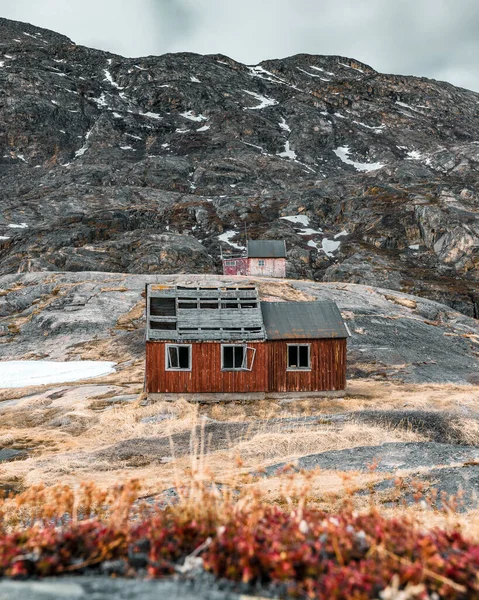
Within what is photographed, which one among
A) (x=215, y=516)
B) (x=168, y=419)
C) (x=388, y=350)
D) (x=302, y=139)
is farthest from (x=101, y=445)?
(x=302, y=139)

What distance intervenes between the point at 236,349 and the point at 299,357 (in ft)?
12.4

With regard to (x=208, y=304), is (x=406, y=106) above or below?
above

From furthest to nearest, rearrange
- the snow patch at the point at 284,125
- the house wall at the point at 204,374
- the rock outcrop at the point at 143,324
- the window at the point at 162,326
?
the snow patch at the point at 284,125, the rock outcrop at the point at 143,324, the window at the point at 162,326, the house wall at the point at 204,374

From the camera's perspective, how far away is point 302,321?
86.3ft

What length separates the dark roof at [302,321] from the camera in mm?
25453

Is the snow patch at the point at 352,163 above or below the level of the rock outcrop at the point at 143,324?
above

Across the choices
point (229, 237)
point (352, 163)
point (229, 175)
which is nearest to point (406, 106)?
point (352, 163)

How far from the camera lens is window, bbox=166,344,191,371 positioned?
81.1 ft

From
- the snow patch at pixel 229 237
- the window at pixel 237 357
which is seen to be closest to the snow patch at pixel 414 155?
the snow patch at pixel 229 237

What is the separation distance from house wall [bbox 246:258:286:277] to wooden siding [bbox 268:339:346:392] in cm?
4566

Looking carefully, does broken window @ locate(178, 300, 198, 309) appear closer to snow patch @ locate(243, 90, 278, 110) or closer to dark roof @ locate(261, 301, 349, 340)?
dark roof @ locate(261, 301, 349, 340)

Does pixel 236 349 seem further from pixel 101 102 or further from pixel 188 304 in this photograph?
pixel 101 102

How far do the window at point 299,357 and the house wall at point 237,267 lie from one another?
46.1 m

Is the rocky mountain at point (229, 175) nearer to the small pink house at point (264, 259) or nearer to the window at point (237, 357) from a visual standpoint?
the small pink house at point (264, 259)
